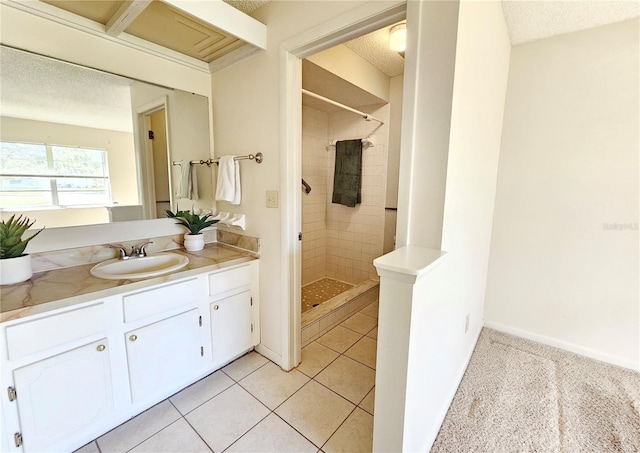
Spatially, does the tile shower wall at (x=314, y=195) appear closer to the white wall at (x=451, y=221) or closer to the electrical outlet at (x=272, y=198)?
the electrical outlet at (x=272, y=198)

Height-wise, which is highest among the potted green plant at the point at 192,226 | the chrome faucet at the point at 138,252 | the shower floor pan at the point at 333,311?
the potted green plant at the point at 192,226

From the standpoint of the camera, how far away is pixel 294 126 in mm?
1656

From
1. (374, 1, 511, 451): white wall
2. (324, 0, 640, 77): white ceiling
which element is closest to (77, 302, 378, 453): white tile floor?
(374, 1, 511, 451): white wall

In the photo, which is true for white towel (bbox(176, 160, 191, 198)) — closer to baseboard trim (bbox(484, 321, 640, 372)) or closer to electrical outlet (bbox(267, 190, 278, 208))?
electrical outlet (bbox(267, 190, 278, 208))

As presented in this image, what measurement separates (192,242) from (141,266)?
13.0 inches

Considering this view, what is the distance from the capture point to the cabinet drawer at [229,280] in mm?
1646

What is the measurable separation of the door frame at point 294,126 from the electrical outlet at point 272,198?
0.06m

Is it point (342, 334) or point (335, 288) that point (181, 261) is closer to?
point (342, 334)

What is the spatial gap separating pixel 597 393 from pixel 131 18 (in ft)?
10.8

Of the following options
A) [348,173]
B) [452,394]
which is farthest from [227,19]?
[452,394]

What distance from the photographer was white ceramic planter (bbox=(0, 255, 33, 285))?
1197 millimetres

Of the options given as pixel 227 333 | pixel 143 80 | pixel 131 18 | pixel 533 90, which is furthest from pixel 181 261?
pixel 533 90

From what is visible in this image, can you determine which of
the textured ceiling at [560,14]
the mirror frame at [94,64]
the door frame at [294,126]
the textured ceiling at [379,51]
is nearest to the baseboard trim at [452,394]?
the door frame at [294,126]

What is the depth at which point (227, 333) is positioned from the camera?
1756 mm
